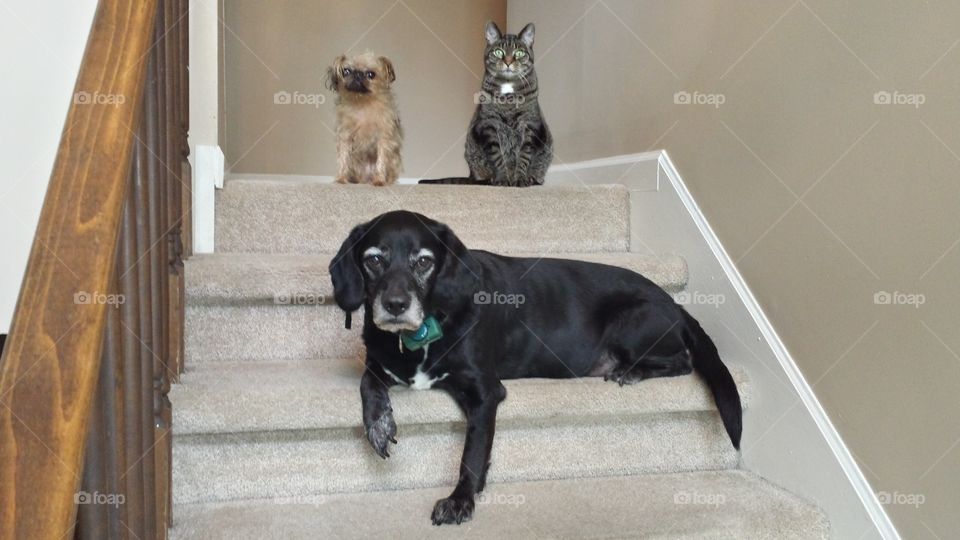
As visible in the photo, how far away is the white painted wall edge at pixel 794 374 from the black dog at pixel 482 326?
0.13m

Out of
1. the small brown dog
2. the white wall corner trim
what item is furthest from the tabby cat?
the white wall corner trim

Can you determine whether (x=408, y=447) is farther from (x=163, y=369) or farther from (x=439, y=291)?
(x=163, y=369)

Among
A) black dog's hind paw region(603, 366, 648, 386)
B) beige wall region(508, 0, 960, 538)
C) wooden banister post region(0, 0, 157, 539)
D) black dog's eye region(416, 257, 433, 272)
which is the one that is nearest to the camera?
wooden banister post region(0, 0, 157, 539)

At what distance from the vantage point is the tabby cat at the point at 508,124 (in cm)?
289

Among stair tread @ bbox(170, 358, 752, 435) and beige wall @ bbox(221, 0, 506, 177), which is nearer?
stair tread @ bbox(170, 358, 752, 435)

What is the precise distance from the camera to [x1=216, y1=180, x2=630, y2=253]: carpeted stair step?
2174 mm

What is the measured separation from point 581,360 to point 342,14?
291 centimetres

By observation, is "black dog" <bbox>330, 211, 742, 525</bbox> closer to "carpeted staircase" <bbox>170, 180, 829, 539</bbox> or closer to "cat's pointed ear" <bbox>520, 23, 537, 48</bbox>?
"carpeted staircase" <bbox>170, 180, 829, 539</bbox>

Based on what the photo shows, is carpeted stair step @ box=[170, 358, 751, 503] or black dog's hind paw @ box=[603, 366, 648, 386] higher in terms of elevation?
black dog's hind paw @ box=[603, 366, 648, 386]

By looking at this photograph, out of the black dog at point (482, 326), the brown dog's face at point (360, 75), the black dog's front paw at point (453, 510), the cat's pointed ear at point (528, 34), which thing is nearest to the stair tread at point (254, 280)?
the black dog at point (482, 326)

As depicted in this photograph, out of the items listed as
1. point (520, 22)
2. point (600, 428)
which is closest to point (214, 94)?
→ point (600, 428)

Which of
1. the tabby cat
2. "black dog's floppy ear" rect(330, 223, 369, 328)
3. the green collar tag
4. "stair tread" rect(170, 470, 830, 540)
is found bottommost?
"stair tread" rect(170, 470, 830, 540)

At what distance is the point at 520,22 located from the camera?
3971 mm

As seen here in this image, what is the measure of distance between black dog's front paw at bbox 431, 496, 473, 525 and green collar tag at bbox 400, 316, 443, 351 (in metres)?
0.31
